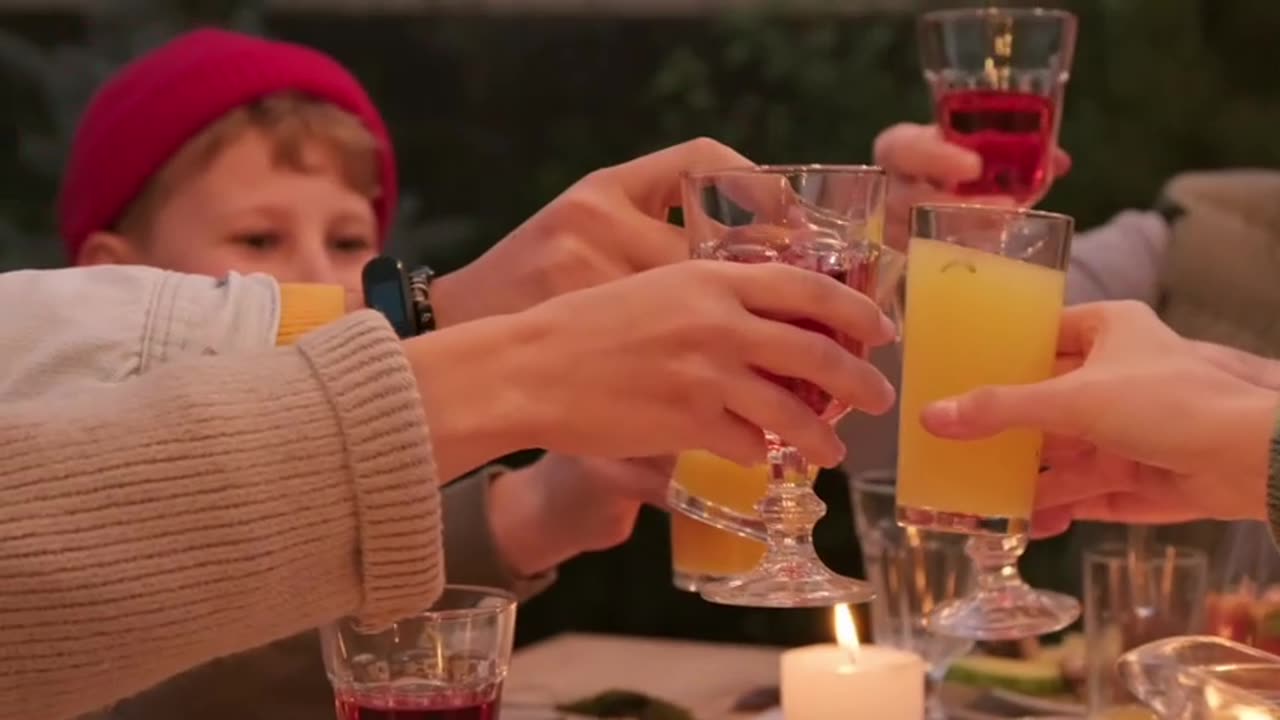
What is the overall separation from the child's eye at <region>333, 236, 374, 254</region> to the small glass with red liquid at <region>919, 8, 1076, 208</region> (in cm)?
73

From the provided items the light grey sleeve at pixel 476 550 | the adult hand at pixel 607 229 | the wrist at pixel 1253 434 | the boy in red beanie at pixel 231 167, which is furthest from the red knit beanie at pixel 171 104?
the wrist at pixel 1253 434

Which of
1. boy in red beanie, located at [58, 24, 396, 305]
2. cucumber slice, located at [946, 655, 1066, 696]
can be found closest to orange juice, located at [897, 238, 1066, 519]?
cucumber slice, located at [946, 655, 1066, 696]

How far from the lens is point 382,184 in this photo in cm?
205

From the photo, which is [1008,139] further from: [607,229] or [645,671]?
[645,671]

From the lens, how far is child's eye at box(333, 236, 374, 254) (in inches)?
75.1

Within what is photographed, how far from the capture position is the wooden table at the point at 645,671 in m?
1.57

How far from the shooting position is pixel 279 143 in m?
1.92

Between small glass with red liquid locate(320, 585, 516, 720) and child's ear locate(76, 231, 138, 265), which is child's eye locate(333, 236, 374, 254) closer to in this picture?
child's ear locate(76, 231, 138, 265)

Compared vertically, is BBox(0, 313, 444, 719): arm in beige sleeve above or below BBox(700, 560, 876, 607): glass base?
above

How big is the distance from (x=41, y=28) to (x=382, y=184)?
1.59 metres

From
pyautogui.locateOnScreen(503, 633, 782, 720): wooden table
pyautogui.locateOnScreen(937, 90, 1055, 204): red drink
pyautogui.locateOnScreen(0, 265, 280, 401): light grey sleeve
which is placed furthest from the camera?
pyautogui.locateOnScreen(503, 633, 782, 720): wooden table

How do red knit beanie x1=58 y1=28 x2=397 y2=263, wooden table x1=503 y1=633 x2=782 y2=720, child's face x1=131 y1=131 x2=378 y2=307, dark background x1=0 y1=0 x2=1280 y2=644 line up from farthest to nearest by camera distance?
dark background x1=0 y1=0 x2=1280 y2=644 → red knit beanie x1=58 y1=28 x2=397 y2=263 → child's face x1=131 y1=131 x2=378 y2=307 → wooden table x1=503 y1=633 x2=782 y2=720

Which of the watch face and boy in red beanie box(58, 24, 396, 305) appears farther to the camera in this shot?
boy in red beanie box(58, 24, 396, 305)

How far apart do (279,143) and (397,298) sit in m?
0.65
